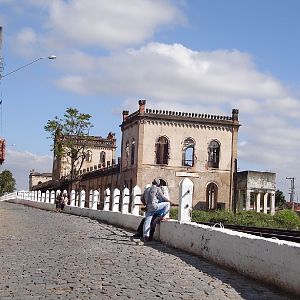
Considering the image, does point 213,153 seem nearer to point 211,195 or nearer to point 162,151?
point 211,195

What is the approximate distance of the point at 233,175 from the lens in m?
51.8

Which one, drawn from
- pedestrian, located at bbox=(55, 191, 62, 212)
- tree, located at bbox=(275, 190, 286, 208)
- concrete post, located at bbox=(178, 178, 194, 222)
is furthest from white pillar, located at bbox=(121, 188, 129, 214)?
tree, located at bbox=(275, 190, 286, 208)

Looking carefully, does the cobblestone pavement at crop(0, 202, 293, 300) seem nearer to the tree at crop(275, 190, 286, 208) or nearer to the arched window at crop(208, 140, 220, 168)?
the arched window at crop(208, 140, 220, 168)

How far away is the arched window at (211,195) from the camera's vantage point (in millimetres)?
51719

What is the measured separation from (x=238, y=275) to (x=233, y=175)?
43.7m

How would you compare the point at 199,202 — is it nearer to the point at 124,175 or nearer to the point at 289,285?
the point at 124,175

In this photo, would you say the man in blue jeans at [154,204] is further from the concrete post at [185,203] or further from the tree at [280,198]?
the tree at [280,198]

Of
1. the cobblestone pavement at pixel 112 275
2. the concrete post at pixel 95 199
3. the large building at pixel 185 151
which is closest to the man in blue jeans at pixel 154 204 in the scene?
the cobblestone pavement at pixel 112 275

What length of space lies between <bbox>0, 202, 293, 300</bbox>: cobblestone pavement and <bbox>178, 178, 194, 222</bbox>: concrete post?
699 millimetres

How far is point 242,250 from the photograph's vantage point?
8562 millimetres

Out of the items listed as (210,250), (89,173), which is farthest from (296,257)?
(89,173)

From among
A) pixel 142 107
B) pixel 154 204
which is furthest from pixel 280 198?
pixel 154 204

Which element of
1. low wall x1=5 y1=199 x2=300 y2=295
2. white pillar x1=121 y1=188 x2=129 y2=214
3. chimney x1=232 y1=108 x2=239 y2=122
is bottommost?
low wall x1=5 y1=199 x2=300 y2=295

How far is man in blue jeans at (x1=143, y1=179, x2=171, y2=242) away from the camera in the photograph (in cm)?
1311
